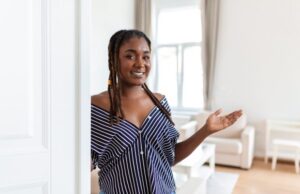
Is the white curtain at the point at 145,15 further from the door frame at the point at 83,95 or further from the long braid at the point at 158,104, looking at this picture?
the door frame at the point at 83,95

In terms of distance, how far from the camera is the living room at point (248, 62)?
4219 mm

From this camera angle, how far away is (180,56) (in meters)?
5.21

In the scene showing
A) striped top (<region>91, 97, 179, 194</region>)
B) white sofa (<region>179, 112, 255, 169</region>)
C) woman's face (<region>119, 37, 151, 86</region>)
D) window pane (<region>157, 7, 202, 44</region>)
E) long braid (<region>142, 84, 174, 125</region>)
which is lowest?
white sofa (<region>179, 112, 255, 169</region>)

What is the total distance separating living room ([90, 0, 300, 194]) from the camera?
13.8 ft

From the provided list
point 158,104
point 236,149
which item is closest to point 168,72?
point 236,149

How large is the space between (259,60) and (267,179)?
190cm

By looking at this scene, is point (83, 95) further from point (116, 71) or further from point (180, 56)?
point (180, 56)

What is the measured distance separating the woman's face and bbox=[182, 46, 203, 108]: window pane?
418 cm

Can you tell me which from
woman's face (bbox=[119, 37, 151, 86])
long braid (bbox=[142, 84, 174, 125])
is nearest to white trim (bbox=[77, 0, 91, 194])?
woman's face (bbox=[119, 37, 151, 86])

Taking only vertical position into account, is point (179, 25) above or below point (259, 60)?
above

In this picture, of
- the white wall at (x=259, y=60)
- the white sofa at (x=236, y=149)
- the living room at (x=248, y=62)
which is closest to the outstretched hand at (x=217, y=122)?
the white sofa at (x=236, y=149)

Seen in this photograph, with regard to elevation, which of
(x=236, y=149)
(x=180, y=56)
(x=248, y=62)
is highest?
(x=180, y=56)

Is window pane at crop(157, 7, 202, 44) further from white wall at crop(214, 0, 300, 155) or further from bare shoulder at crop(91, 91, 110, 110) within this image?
bare shoulder at crop(91, 91, 110, 110)

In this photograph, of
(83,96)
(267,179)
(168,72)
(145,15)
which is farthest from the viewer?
(168,72)
